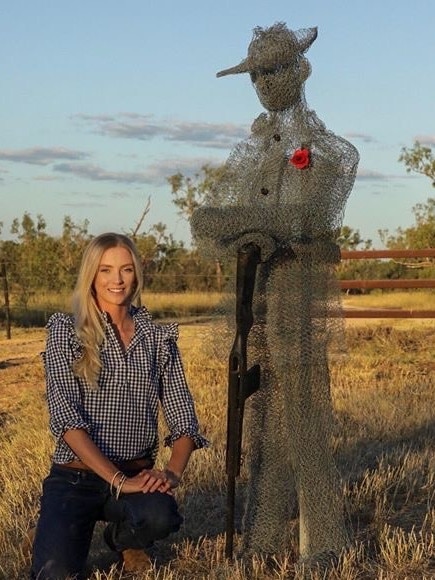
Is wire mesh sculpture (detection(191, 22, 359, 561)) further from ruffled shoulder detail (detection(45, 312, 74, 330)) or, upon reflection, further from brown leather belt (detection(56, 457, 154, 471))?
ruffled shoulder detail (detection(45, 312, 74, 330))

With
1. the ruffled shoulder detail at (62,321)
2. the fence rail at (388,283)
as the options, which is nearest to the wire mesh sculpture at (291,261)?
the ruffled shoulder detail at (62,321)

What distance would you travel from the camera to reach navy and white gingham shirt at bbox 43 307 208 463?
4.29 metres

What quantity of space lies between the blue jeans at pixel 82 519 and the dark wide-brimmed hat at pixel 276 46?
1.77 meters

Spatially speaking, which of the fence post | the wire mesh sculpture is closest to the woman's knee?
the wire mesh sculpture

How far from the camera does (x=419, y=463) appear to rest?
605 cm

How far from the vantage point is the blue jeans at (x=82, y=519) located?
4117mm

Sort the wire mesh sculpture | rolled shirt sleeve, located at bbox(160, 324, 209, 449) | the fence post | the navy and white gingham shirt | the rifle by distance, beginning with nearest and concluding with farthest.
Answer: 1. the rifle
2. the wire mesh sculpture
3. the navy and white gingham shirt
4. rolled shirt sleeve, located at bbox(160, 324, 209, 449)
5. the fence post

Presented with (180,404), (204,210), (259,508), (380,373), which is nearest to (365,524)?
(259,508)

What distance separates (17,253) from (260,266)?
2275cm

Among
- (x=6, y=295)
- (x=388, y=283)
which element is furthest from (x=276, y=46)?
(x=6, y=295)

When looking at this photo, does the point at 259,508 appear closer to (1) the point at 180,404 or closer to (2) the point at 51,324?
(1) the point at 180,404

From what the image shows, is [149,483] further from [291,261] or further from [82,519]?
[291,261]

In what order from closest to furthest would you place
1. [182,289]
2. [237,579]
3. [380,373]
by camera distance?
[237,579] < [380,373] < [182,289]

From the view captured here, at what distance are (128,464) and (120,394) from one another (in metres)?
0.29
